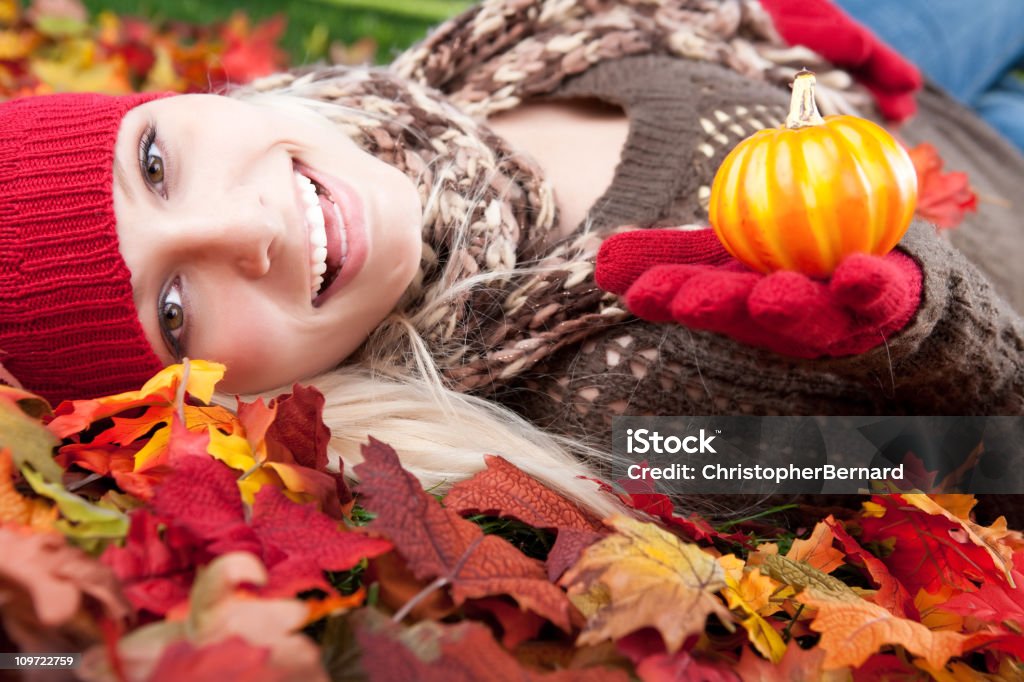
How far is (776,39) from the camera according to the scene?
4.74ft

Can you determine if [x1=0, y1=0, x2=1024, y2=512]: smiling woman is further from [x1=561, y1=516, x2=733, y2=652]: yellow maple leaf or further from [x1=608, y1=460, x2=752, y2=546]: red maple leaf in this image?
[x1=561, y1=516, x2=733, y2=652]: yellow maple leaf

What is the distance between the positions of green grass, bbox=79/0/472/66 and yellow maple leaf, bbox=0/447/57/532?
1743 mm

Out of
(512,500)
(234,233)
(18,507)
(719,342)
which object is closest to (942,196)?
(719,342)

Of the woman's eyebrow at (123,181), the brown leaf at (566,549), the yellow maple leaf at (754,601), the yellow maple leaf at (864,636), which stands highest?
the woman's eyebrow at (123,181)

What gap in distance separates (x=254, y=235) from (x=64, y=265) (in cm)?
20

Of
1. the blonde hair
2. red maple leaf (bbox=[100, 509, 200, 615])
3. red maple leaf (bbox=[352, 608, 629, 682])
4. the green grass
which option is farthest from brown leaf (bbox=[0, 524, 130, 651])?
the green grass

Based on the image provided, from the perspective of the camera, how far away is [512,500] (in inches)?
29.0

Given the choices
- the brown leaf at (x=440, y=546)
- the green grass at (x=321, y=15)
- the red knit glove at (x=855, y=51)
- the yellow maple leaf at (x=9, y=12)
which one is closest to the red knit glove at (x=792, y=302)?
the brown leaf at (x=440, y=546)

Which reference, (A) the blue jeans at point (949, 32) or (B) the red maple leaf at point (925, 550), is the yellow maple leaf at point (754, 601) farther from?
(A) the blue jeans at point (949, 32)

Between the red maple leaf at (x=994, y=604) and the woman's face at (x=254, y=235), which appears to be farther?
the woman's face at (x=254, y=235)

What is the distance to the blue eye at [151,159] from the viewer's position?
0.94m

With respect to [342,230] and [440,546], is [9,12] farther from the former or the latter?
[440,546]

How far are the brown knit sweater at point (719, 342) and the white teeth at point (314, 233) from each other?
0.28m

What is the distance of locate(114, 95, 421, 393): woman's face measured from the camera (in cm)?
90
